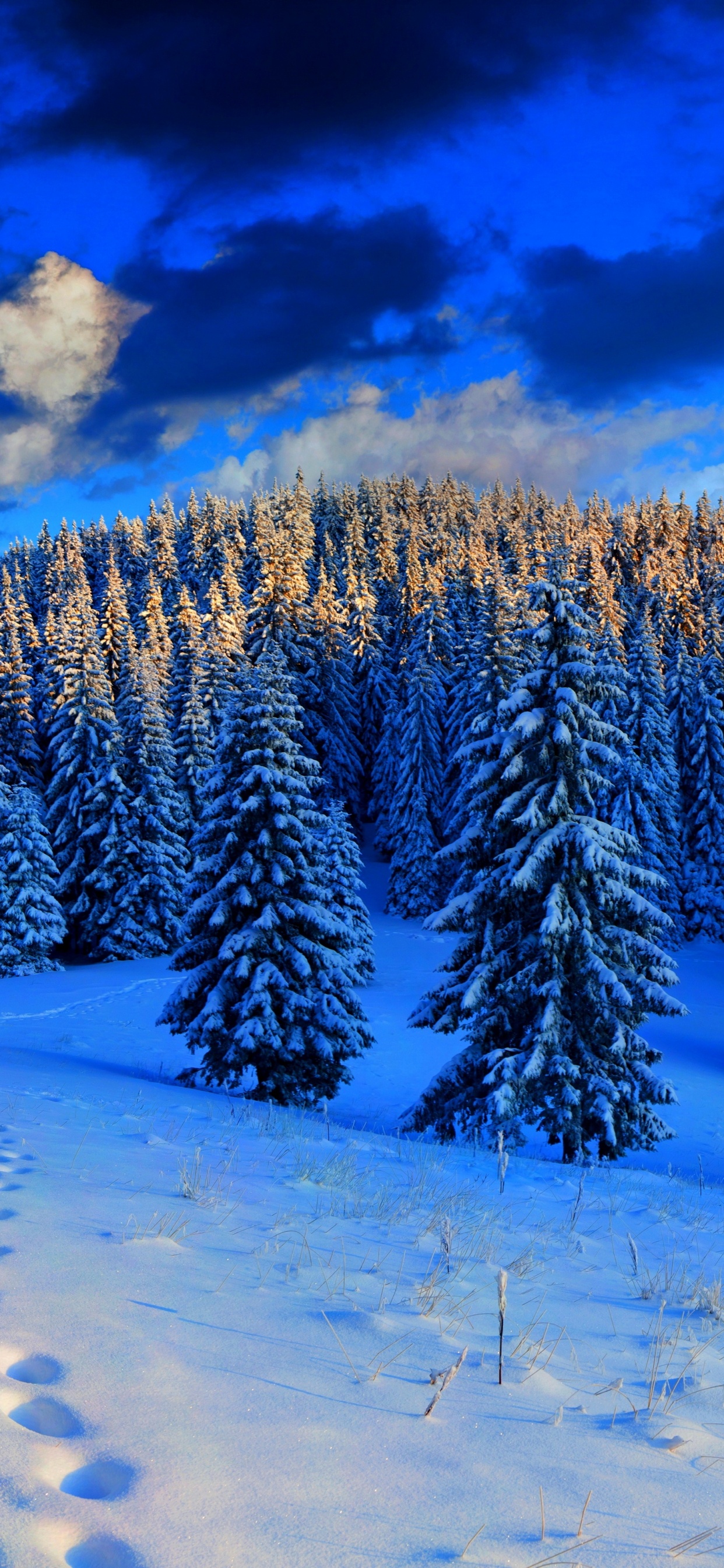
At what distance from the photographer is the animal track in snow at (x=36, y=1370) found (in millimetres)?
2652

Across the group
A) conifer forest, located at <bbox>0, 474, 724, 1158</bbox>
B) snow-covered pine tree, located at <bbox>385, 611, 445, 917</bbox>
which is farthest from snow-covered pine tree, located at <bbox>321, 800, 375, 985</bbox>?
snow-covered pine tree, located at <bbox>385, 611, 445, 917</bbox>

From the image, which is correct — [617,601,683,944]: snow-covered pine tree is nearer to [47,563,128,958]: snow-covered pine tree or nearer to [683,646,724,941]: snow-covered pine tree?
[683,646,724,941]: snow-covered pine tree

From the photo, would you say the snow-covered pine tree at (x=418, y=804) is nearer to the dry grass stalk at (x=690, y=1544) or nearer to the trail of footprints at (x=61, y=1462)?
the trail of footprints at (x=61, y=1462)

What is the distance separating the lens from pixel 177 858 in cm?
4059

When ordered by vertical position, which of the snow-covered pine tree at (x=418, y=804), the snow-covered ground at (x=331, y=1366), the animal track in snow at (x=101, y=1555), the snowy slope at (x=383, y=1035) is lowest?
the snowy slope at (x=383, y=1035)

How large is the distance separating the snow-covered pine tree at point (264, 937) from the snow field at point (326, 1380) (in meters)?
9.35

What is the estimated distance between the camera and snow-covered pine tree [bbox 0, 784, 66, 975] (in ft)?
117

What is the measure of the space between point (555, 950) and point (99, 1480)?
11571mm

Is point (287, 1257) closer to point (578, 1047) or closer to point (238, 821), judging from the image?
point (578, 1047)

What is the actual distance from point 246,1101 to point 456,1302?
9.13 m

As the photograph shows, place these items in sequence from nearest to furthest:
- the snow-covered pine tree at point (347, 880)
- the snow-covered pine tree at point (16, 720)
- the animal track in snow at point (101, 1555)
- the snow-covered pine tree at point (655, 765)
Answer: the animal track in snow at point (101, 1555), the snow-covered pine tree at point (347, 880), the snow-covered pine tree at point (655, 765), the snow-covered pine tree at point (16, 720)

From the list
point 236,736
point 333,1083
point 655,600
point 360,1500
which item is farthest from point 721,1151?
point 655,600

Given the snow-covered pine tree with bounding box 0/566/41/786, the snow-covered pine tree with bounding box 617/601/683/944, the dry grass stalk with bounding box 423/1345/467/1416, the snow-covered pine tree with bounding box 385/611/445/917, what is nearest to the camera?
the dry grass stalk with bounding box 423/1345/467/1416

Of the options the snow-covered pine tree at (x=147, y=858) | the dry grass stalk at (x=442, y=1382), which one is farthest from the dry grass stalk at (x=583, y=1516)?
the snow-covered pine tree at (x=147, y=858)
